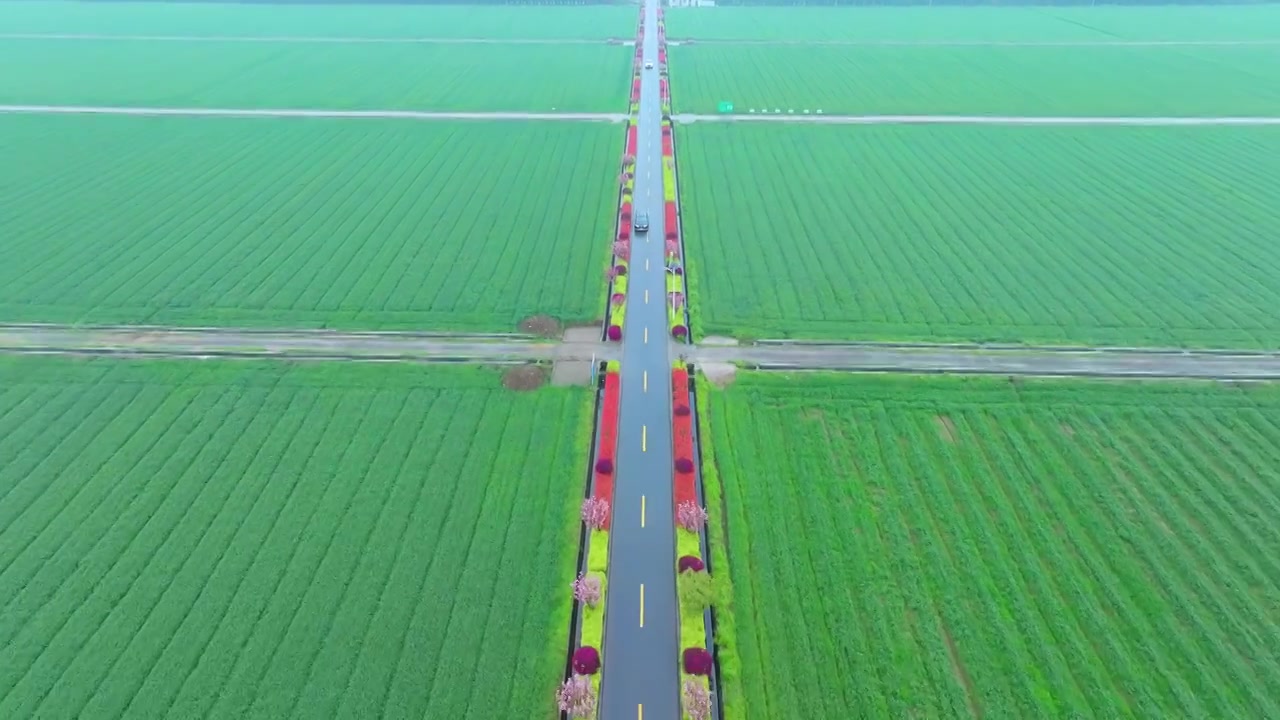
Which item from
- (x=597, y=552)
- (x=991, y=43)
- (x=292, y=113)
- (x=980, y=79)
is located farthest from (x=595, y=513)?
(x=991, y=43)

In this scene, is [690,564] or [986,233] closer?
[690,564]

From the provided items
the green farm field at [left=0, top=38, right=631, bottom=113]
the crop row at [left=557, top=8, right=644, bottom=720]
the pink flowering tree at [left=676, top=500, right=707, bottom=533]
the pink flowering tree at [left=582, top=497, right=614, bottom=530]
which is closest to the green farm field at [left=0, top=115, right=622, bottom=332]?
the crop row at [left=557, top=8, right=644, bottom=720]

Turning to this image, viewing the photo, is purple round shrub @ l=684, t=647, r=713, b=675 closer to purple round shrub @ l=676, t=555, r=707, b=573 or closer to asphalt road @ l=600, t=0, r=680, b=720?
asphalt road @ l=600, t=0, r=680, b=720

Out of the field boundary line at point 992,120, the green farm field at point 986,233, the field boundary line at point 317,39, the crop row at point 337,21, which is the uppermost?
the crop row at point 337,21

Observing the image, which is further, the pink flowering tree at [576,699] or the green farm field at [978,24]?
the green farm field at [978,24]

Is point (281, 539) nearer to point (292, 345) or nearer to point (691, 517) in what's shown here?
point (292, 345)

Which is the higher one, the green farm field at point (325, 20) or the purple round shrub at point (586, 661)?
the green farm field at point (325, 20)

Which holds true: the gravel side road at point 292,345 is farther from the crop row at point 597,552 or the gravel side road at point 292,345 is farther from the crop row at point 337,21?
the crop row at point 337,21

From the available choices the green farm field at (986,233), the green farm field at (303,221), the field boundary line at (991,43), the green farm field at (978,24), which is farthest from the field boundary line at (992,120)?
the green farm field at (978,24)
